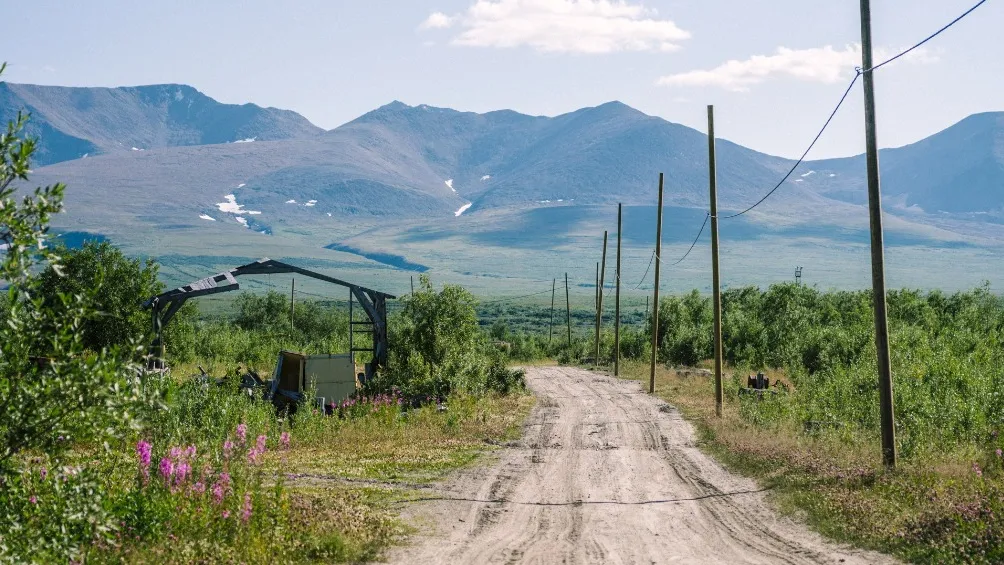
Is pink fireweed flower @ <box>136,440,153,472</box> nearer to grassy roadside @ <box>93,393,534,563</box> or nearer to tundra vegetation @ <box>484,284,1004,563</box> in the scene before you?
grassy roadside @ <box>93,393,534,563</box>

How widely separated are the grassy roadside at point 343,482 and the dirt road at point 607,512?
1.99ft

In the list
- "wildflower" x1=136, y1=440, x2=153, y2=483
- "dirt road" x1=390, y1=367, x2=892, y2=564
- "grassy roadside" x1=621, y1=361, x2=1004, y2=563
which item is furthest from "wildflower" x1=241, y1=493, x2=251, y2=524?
"grassy roadside" x1=621, y1=361, x2=1004, y2=563

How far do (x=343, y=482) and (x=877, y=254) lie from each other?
30.7 ft

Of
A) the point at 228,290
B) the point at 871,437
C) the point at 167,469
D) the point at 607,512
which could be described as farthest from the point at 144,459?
the point at 228,290

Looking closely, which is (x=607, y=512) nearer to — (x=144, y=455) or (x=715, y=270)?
(x=144, y=455)

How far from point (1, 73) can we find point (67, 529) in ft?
12.3

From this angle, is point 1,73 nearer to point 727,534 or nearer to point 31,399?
point 31,399

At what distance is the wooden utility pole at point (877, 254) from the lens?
1395cm

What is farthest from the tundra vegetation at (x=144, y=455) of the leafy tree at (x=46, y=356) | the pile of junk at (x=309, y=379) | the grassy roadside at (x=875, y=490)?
the grassy roadside at (x=875, y=490)

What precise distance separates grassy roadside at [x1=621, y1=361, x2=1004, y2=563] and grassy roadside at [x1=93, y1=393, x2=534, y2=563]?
18.1ft

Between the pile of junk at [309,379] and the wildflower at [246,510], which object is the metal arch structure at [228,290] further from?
the wildflower at [246,510]

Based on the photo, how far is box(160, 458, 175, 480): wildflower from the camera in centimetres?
1040

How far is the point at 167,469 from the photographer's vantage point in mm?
10422

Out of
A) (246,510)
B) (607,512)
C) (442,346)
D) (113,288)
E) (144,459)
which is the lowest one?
(607,512)
